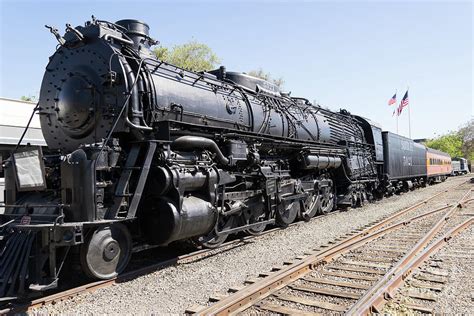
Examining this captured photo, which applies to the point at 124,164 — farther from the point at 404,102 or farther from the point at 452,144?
the point at 452,144

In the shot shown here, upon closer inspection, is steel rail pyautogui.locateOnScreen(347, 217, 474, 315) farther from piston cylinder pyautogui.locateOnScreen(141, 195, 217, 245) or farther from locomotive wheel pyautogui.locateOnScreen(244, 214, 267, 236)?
locomotive wheel pyautogui.locateOnScreen(244, 214, 267, 236)

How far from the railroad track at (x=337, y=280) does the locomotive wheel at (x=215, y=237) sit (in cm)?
161

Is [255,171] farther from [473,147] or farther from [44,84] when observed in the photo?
[473,147]

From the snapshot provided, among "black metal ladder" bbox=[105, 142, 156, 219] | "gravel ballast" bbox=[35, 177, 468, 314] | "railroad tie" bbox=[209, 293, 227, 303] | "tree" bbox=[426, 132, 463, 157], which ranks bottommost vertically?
"gravel ballast" bbox=[35, 177, 468, 314]

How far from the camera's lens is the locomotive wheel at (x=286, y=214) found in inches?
367

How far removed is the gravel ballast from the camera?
4.45 metres

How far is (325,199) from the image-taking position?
39.5 feet

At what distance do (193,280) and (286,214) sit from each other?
454 cm

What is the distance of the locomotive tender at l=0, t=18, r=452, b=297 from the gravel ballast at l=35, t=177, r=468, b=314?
40 cm

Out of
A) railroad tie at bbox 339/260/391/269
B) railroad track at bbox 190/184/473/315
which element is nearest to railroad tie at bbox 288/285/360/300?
railroad track at bbox 190/184/473/315

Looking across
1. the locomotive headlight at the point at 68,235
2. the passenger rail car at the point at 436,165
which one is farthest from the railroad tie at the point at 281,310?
the passenger rail car at the point at 436,165

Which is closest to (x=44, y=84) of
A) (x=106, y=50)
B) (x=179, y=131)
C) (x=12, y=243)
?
(x=106, y=50)

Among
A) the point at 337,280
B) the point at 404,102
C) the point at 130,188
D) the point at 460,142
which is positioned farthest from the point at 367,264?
the point at 460,142

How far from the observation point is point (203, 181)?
6.59 metres
